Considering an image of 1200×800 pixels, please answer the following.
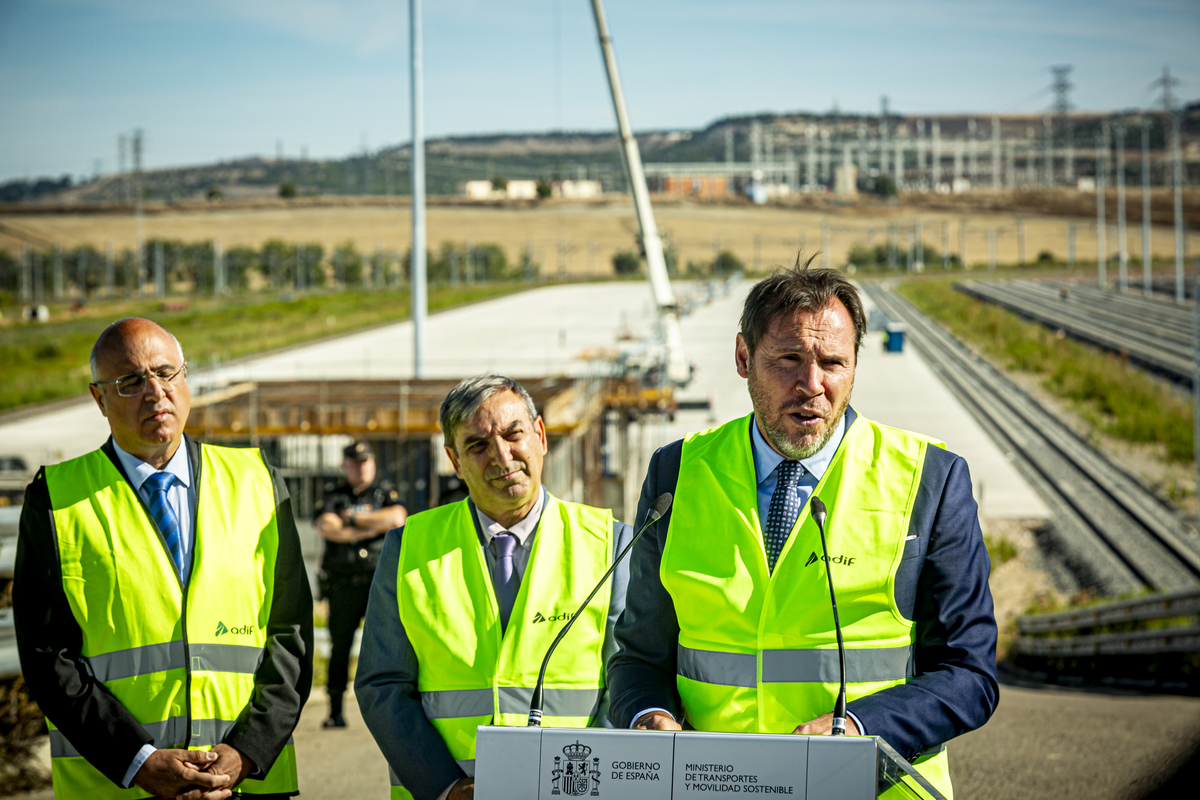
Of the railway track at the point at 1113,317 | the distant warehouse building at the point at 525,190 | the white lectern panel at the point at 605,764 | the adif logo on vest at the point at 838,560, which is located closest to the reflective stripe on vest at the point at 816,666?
the adif logo on vest at the point at 838,560

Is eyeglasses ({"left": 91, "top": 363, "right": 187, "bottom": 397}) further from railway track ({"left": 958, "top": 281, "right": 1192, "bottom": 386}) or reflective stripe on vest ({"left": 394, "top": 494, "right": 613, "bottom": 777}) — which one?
railway track ({"left": 958, "top": 281, "right": 1192, "bottom": 386})

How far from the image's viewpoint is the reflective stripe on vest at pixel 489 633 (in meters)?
2.98

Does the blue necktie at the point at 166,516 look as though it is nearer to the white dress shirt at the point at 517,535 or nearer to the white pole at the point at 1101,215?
the white dress shirt at the point at 517,535

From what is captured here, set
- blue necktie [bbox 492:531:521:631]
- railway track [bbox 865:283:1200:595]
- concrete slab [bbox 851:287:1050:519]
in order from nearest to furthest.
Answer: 1. blue necktie [bbox 492:531:521:631]
2. railway track [bbox 865:283:1200:595]
3. concrete slab [bbox 851:287:1050:519]

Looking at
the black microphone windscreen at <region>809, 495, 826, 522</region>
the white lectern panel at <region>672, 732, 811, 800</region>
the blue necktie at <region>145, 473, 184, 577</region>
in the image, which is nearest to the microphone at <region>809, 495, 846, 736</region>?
the black microphone windscreen at <region>809, 495, 826, 522</region>

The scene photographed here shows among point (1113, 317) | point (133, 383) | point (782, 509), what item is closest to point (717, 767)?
point (782, 509)

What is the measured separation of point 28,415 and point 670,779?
1299 inches

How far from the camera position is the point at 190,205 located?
5571 inches

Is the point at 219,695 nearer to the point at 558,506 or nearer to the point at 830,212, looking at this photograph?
the point at 558,506

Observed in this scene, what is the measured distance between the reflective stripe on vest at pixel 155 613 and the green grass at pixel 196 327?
2906cm

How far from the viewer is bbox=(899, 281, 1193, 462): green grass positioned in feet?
93.0

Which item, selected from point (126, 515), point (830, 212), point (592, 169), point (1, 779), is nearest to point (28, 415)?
point (1, 779)

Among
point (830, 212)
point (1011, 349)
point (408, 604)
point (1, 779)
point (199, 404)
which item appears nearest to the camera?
point (408, 604)

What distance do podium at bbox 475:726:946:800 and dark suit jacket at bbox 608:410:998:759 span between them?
1.25ft
